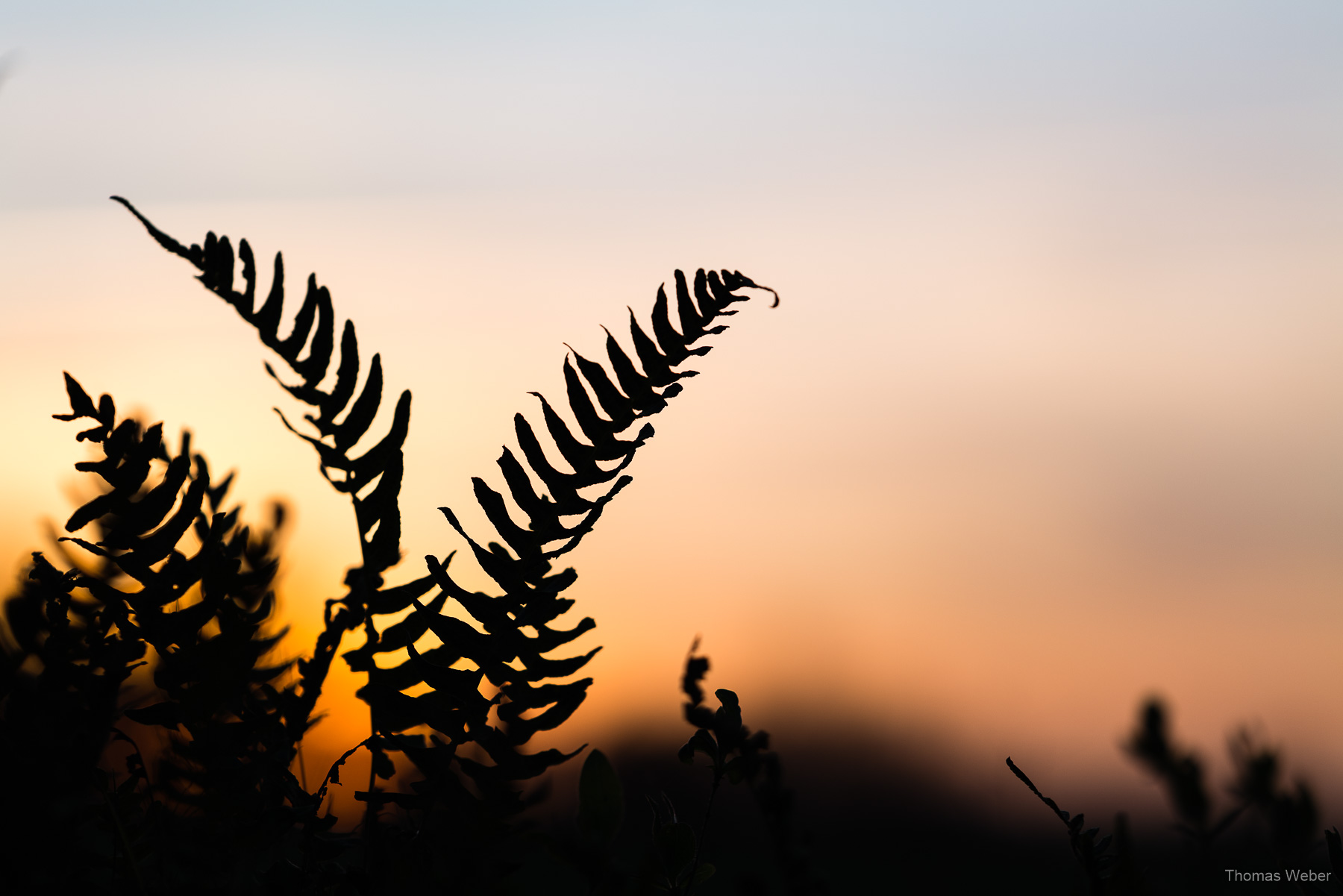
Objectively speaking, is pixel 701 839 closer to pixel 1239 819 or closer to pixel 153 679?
pixel 153 679

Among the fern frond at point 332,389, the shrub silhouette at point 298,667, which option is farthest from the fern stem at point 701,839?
the fern frond at point 332,389

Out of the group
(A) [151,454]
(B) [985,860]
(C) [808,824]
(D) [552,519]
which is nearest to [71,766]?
(A) [151,454]

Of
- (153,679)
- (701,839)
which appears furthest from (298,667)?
(701,839)

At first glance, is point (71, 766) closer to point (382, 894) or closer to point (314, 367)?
point (382, 894)

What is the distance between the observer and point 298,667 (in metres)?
1.13

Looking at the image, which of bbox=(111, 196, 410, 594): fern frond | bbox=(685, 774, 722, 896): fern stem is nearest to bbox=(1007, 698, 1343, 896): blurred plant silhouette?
bbox=(685, 774, 722, 896): fern stem

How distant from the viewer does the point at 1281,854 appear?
5.35 feet

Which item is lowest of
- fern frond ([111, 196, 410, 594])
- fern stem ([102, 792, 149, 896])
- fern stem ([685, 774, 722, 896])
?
fern stem ([685, 774, 722, 896])

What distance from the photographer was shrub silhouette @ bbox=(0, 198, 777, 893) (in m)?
1.01

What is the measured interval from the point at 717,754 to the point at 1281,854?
1216 mm

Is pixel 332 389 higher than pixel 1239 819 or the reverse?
higher

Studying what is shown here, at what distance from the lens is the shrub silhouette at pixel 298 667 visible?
1.01m

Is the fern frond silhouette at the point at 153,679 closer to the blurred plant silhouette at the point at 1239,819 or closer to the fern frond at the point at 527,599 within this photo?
the fern frond at the point at 527,599

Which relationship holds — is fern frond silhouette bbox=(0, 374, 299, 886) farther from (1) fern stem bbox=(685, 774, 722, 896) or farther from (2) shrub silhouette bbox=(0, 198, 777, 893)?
(1) fern stem bbox=(685, 774, 722, 896)
